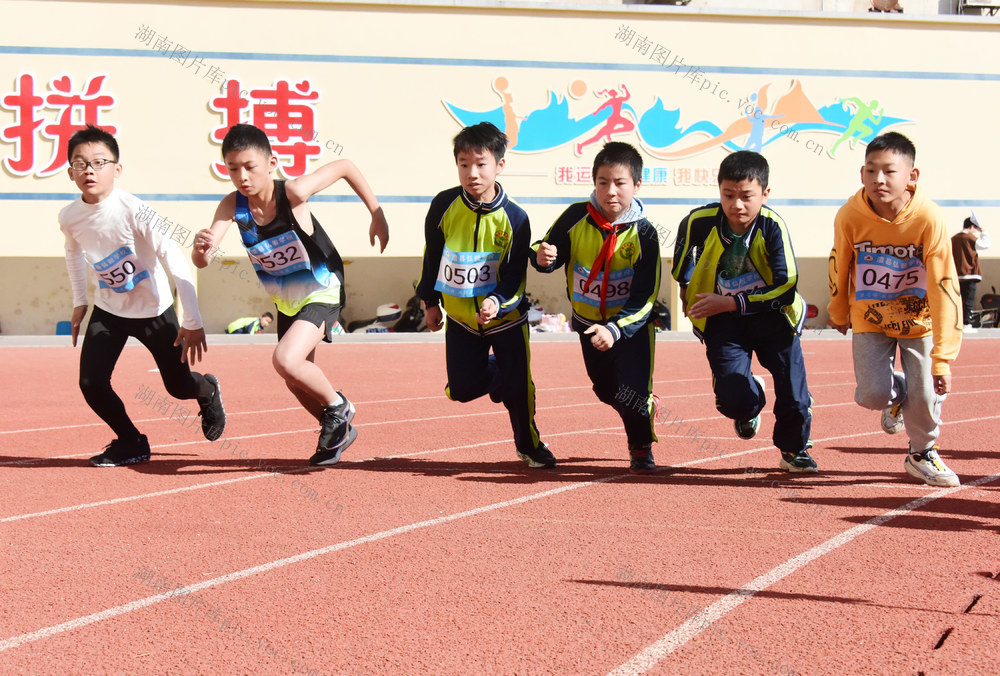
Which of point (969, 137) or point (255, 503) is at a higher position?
point (969, 137)

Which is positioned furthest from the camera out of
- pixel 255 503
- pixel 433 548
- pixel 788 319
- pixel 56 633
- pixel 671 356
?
pixel 671 356

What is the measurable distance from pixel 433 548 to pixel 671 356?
10581 millimetres

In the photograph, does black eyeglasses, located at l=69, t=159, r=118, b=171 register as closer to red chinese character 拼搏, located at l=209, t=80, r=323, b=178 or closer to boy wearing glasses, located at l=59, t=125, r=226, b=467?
boy wearing glasses, located at l=59, t=125, r=226, b=467

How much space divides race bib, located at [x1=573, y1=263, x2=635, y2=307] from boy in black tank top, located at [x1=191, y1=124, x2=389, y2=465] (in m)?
1.12

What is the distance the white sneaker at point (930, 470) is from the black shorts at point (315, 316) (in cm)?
325

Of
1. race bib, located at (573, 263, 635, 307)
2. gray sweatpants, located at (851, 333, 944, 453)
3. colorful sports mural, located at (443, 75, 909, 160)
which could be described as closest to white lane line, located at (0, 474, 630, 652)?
race bib, located at (573, 263, 635, 307)

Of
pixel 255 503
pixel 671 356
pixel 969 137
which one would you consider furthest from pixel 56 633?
pixel 969 137

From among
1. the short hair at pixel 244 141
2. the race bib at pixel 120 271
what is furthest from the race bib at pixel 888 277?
the race bib at pixel 120 271

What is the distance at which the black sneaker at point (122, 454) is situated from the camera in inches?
231

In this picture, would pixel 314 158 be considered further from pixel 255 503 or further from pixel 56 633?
pixel 56 633

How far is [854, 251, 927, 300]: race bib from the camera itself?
16.5 ft

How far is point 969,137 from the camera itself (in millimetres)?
22234

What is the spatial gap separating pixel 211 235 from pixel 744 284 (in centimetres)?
282

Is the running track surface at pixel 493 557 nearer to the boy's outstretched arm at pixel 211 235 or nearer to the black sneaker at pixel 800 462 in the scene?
the black sneaker at pixel 800 462
